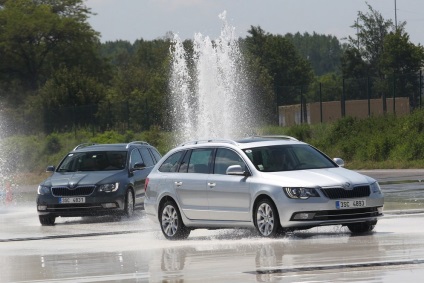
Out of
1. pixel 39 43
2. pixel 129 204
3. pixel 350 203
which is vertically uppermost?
pixel 39 43

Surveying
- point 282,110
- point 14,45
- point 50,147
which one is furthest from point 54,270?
point 14,45

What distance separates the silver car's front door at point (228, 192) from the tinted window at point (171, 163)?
0.94 m

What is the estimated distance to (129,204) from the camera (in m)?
26.5

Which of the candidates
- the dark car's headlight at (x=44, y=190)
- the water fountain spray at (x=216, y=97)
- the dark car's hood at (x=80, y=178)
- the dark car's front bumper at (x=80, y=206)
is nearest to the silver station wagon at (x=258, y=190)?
the dark car's front bumper at (x=80, y=206)

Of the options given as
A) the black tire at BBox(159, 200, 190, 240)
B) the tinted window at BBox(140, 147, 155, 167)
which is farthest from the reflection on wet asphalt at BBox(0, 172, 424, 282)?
the tinted window at BBox(140, 147, 155, 167)

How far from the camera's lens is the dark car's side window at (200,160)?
67.7ft

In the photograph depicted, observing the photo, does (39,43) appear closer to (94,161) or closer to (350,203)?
(94,161)

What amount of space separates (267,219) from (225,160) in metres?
1.73

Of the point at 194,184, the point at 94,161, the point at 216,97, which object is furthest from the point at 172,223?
the point at 216,97

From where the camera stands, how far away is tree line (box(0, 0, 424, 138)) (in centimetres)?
7056

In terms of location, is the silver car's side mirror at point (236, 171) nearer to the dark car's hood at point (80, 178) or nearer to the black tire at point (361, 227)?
the black tire at point (361, 227)

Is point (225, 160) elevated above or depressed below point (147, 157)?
above

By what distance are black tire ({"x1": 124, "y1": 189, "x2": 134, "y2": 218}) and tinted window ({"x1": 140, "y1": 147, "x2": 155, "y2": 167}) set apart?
193cm

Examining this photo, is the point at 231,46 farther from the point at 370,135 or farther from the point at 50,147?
the point at 50,147
